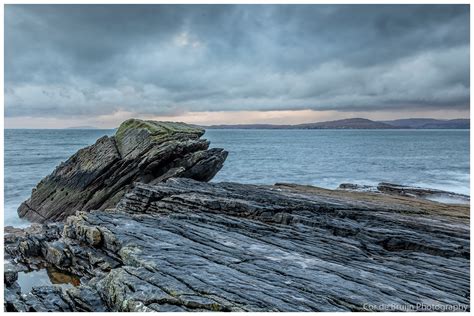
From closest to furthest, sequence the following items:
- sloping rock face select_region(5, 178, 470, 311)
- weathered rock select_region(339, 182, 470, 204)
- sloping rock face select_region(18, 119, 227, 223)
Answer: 1. sloping rock face select_region(5, 178, 470, 311)
2. sloping rock face select_region(18, 119, 227, 223)
3. weathered rock select_region(339, 182, 470, 204)

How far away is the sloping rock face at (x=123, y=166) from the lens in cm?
2684

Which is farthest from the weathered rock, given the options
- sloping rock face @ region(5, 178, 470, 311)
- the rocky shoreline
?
sloping rock face @ region(5, 178, 470, 311)

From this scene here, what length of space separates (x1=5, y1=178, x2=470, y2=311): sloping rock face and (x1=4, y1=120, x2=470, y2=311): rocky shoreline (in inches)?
2.1

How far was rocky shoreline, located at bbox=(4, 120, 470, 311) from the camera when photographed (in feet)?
33.4

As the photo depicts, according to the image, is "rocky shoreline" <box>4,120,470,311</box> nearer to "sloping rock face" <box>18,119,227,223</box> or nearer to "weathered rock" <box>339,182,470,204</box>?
"sloping rock face" <box>18,119,227,223</box>

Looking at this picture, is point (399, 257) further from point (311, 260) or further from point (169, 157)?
point (169, 157)

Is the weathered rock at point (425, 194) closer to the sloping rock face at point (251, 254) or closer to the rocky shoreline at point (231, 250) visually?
the rocky shoreline at point (231, 250)

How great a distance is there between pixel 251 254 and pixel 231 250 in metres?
0.81

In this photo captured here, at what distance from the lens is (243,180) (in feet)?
178

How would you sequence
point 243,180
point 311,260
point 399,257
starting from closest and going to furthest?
point 311,260, point 399,257, point 243,180

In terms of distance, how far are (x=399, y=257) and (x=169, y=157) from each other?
691 inches

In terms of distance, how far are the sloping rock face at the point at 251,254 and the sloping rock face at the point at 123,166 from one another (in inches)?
170

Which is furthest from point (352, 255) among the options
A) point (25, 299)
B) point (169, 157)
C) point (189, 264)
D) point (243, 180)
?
point (243, 180)

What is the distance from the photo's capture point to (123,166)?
27203 millimetres
